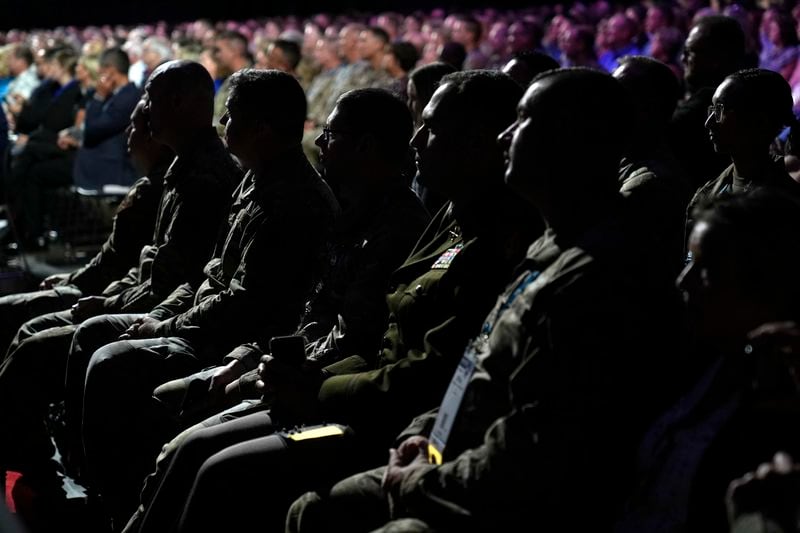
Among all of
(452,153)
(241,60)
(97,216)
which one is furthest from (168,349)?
(241,60)

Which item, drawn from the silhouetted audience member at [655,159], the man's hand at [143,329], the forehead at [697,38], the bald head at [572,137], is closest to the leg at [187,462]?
the man's hand at [143,329]

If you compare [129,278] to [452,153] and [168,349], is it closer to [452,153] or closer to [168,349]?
[168,349]

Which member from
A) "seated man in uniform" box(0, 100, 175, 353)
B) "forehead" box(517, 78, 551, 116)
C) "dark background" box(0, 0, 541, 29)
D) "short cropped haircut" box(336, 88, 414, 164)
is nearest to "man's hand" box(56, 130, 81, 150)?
"seated man in uniform" box(0, 100, 175, 353)

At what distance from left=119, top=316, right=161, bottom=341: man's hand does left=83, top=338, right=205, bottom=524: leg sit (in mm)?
140

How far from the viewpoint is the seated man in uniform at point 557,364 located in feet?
6.97

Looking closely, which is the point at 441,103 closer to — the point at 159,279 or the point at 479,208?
the point at 479,208

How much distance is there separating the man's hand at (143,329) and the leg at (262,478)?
1175 mm

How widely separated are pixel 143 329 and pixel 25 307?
111 centimetres

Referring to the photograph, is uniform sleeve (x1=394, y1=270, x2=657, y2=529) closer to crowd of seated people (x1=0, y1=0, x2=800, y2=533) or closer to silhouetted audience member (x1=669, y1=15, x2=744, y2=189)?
crowd of seated people (x1=0, y1=0, x2=800, y2=533)

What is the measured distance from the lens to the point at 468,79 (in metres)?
2.88

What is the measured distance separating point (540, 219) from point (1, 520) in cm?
166

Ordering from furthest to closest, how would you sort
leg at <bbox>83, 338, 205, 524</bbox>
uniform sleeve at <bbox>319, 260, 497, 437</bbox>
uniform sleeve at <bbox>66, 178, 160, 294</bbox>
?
uniform sleeve at <bbox>66, 178, 160, 294</bbox> → leg at <bbox>83, 338, 205, 524</bbox> → uniform sleeve at <bbox>319, 260, 497, 437</bbox>

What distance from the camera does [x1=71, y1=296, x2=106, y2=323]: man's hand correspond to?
451 centimetres

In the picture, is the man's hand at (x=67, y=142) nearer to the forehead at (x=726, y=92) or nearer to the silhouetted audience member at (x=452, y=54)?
the silhouetted audience member at (x=452, y=54)
